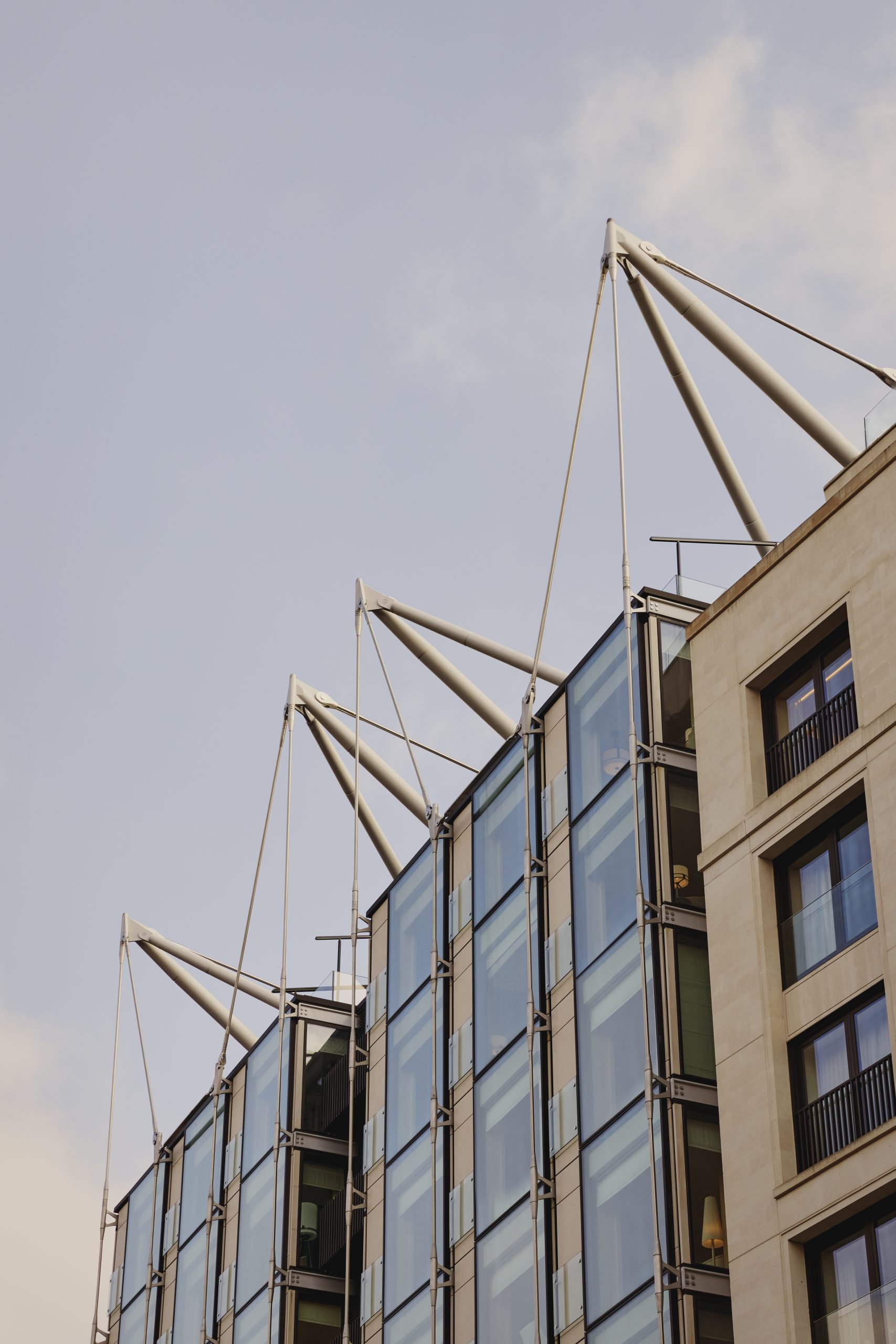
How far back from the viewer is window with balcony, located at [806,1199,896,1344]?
3139 centimetres

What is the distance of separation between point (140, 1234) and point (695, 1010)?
3175 centimetres

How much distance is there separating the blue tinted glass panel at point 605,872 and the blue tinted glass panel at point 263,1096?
16346 millimetres

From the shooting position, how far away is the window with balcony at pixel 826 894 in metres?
35.5

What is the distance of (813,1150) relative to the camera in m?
34.5

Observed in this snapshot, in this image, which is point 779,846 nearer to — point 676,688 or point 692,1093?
point 692,1093

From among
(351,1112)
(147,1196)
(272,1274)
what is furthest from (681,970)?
(147,1196)

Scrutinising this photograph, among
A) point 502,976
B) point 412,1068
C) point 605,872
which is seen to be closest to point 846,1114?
point 605,872

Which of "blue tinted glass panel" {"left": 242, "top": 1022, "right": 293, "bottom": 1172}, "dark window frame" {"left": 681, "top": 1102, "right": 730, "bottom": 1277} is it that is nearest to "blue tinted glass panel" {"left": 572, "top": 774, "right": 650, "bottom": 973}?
"dark window frame" {"left": 681, "top": 1102, "right": 730, "bottom": 1277}

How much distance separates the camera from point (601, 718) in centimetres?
4369

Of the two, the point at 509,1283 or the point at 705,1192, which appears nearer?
the point at 705,1192

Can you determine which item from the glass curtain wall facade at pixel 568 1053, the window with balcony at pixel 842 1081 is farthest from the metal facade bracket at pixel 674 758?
the window with balcony at pixel 842 1081

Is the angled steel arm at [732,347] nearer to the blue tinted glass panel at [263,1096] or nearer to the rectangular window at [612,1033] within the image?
the rectangular window at [612,1033]

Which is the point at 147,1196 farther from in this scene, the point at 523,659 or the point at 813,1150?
the point at 813,1150

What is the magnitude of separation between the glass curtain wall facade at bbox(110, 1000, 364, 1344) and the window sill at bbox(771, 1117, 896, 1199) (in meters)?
18.6
